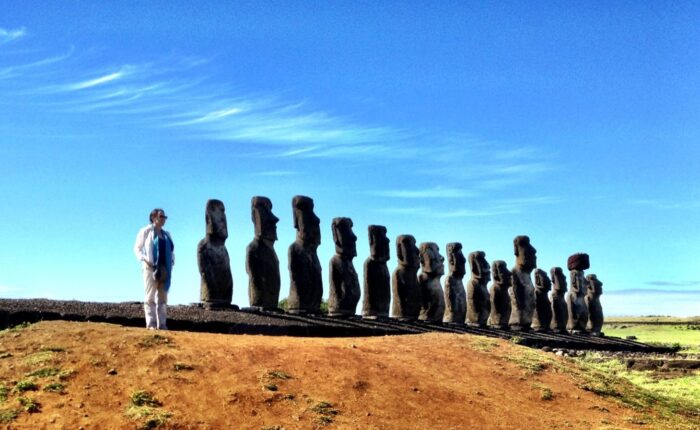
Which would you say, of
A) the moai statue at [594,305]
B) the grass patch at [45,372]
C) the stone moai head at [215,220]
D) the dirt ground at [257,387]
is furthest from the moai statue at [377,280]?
the moai statue at [594,305]

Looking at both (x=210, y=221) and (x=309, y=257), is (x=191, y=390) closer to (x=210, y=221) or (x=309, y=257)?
(x=210, y=221)

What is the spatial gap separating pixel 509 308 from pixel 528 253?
2706mm

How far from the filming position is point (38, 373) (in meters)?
9.74

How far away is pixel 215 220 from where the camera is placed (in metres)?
17.6

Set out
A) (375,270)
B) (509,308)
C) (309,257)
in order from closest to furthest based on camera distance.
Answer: (309,257), (375,270), (509,308)

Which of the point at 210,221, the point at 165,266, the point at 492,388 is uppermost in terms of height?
the point at 210,221

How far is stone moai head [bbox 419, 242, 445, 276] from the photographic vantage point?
26.1 meters

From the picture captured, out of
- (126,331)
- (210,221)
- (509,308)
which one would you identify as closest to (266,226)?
(210,221)

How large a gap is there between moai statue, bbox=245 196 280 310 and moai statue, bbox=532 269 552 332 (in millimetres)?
16926

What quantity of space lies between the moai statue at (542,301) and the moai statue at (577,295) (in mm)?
2785

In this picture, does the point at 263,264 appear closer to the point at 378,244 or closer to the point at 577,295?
the point at 378,244

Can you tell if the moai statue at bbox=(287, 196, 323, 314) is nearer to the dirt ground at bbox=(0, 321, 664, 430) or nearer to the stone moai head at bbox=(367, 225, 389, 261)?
the stone moai head at bbox=(367, 225, 389, 261)

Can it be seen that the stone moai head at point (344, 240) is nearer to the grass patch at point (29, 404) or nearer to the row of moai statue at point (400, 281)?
the row of moai statue at point (400, 281)

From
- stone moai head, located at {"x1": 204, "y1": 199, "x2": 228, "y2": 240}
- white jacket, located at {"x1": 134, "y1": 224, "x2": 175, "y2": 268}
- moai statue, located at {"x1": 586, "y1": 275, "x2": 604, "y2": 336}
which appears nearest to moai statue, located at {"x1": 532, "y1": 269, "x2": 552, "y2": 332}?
moai statue, located at {"x1": 586, "y1": 275, "x2": 604, "y2": 336}
